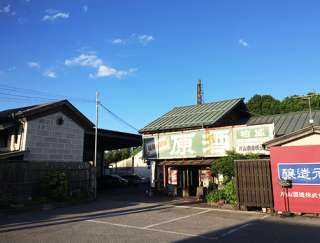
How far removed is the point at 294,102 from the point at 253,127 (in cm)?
2733

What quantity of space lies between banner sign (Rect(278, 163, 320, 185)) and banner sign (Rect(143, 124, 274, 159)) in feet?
14.7

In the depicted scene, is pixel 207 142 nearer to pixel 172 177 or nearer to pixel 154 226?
pixel 172 177

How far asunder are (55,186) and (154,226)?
9495mm

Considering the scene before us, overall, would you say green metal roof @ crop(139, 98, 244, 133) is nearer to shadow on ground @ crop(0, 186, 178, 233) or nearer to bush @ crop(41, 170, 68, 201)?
shadow on ground @ crop(0, 186, 178, 233)

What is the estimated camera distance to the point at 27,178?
19.0m

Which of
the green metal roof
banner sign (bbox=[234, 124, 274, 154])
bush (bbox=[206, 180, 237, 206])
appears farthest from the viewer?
the green metal roof

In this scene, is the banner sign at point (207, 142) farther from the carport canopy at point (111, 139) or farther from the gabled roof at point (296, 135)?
the carport canopy at point (111, 139)

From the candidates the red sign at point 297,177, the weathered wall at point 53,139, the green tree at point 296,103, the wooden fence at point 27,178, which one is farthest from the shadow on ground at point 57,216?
the green tree at point 296,103

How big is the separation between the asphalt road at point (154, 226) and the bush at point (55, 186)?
9.26 ft

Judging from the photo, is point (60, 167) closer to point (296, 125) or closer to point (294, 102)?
point (296, 125)

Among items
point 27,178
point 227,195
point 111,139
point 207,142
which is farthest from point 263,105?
point 27,178

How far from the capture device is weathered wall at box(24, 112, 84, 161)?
24.1m

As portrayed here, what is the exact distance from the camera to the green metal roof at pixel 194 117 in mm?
25172

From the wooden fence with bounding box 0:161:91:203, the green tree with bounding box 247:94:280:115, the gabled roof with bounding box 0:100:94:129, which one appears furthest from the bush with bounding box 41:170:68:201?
the green tree with bounding box 247:94:280:115
